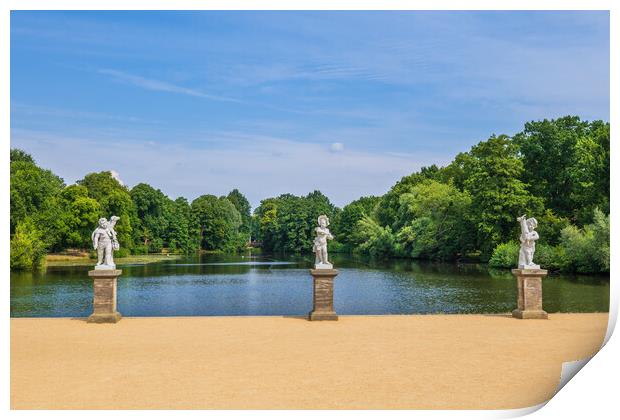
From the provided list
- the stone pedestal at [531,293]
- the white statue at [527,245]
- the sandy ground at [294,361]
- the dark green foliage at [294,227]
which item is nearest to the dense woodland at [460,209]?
the dark green foliage at [294,227]

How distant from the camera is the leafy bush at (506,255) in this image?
37094 mm

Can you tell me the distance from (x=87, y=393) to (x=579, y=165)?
118 feet

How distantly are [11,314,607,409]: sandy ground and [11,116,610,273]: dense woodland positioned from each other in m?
21.4

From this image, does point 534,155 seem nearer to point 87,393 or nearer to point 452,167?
point 452,167

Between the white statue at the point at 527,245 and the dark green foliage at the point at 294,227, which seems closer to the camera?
the white statue at the point at 527,245

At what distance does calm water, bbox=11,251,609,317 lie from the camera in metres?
20.6

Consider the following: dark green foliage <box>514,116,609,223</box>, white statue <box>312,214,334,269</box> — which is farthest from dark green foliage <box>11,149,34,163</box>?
white statue <box>312,214,334,269</box>

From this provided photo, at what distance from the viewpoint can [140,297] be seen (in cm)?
2475

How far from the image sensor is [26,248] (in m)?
38.5

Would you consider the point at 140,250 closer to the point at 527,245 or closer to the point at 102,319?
the point at 102,319

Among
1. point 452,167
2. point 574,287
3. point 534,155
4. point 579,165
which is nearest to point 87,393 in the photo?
point 574,287

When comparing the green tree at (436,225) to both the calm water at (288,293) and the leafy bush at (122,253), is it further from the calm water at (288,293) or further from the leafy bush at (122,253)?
the leafy bush at (122,253)

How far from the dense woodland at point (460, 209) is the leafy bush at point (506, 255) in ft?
0.25

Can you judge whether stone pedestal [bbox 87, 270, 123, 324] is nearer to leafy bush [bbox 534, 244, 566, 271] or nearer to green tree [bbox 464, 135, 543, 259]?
leafy bush [bbox 534, 244, 566, 271]
